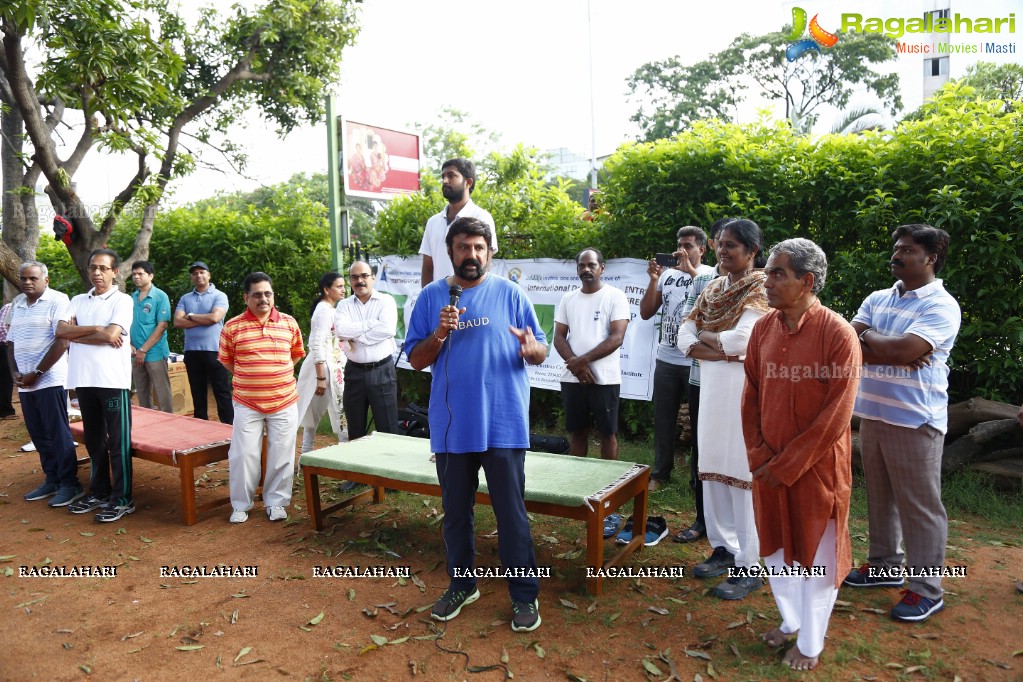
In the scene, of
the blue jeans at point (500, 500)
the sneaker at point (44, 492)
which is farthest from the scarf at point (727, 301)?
the sneaker at point (44, 492)

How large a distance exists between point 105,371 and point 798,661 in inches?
199

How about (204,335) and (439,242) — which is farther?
(204,335)

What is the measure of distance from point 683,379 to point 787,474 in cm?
216

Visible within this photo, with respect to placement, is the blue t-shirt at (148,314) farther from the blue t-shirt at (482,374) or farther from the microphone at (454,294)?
the microphone at (454,294)

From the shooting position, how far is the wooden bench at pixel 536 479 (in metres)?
4.04

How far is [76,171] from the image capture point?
952 cm

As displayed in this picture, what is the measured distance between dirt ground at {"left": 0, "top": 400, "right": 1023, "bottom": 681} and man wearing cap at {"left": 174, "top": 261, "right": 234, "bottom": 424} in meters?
2.96

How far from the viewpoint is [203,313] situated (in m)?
8.12

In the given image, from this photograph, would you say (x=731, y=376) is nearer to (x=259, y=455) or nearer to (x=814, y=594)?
(x=814, y=594)

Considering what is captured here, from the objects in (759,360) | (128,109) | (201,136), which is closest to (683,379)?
(759,360)

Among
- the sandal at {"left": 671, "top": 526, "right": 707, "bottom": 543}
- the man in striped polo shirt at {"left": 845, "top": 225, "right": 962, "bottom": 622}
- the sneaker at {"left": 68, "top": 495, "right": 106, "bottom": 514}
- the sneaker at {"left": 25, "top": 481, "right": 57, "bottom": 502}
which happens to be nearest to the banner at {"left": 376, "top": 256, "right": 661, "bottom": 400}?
the sandal at {"left": 671, "top": 526, "right": 707, "bottom": 543}

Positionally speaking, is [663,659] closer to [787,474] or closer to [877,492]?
[787,474]

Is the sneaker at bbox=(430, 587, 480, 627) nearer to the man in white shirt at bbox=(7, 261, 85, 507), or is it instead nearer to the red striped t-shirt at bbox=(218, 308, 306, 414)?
the red striped t-shirt at bbox=(218, 308, 306, 414)

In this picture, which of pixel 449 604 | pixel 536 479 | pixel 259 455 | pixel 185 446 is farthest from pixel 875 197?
pixel 185 446
